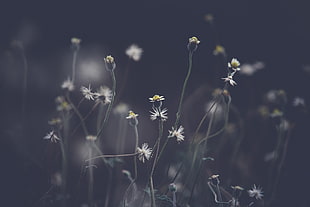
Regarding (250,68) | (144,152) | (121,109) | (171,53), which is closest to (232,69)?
(144,152)

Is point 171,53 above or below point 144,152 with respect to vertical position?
above

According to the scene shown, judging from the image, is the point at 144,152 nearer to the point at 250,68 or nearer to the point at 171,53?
the point at 250,68

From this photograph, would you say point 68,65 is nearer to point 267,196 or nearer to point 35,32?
point 35,32

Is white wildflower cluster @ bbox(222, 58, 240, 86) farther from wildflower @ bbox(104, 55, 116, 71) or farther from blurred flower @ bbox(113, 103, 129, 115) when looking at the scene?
blurred flower @ bbox(113, 103, 129, 115)

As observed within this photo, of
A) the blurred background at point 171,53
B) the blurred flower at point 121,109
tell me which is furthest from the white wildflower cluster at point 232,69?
the blurred background at point 171,53

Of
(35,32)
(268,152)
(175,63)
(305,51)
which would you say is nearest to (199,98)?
(175,63)

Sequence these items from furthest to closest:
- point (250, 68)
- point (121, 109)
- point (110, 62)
→ 1. point (250, 68)
2. point (121, 109)
3. point (110, 62)

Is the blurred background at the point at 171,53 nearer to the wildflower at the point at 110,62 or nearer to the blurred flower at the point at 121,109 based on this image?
the blurred flower at the point at 121,109

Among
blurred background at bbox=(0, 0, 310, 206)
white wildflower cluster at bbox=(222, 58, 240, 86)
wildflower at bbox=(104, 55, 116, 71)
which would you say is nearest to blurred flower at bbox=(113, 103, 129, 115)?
blurred background at bbox=(0, 0, 310, 206)

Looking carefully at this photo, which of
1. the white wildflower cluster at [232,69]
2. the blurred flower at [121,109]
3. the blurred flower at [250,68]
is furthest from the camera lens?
the blurred flower at [250,68]

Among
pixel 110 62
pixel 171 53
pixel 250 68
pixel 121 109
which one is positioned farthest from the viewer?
pixel 171 53
